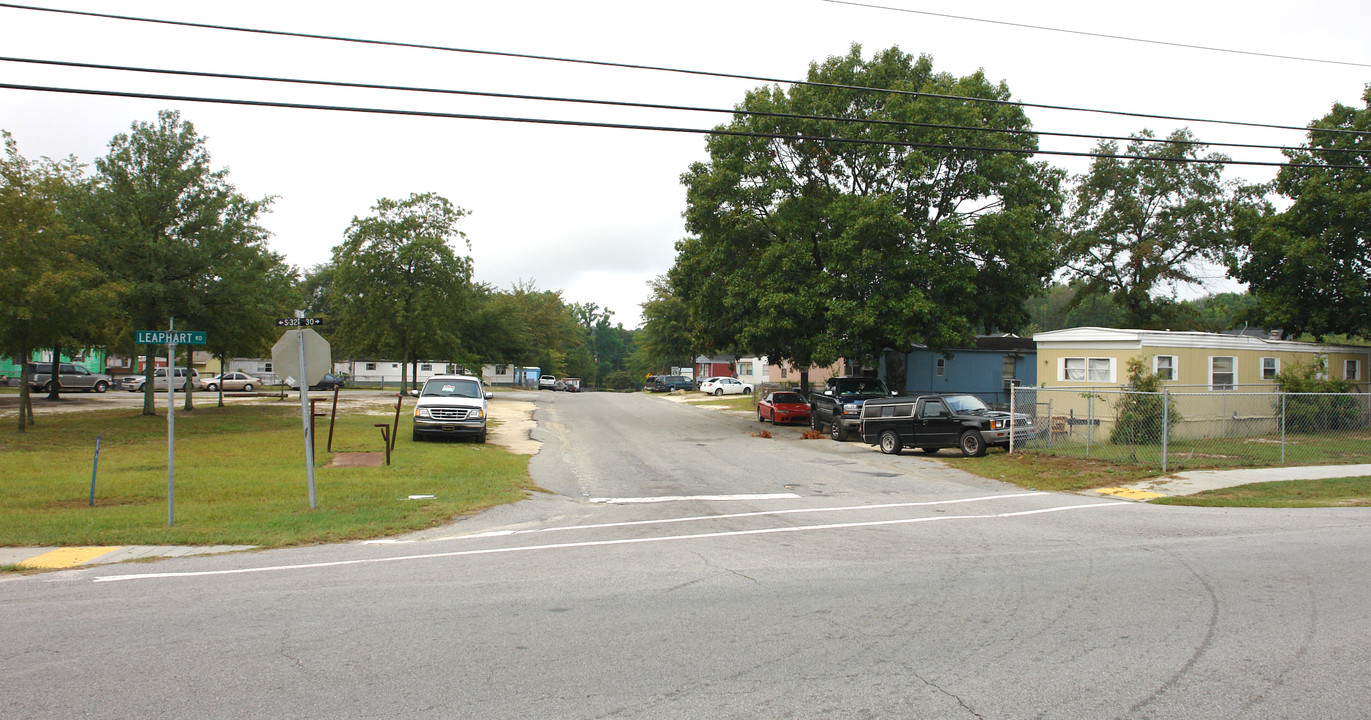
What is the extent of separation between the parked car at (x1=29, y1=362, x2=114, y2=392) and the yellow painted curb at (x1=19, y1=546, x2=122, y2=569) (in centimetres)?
4892

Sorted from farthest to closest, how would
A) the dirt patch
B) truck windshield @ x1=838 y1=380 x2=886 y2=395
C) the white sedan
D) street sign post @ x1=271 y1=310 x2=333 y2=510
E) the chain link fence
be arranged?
the white sedan → truck windshield @ x1=838 y1=380 x2=886 y2=395 → the dirt patch → the chain link fence → street sign post @ x1=271 y1=310 x2=333 y2=510

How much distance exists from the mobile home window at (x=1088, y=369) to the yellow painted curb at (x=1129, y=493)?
10.1 meters

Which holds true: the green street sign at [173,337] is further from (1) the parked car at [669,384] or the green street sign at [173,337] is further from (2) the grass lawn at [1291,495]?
(1) the parked car at [669,384]

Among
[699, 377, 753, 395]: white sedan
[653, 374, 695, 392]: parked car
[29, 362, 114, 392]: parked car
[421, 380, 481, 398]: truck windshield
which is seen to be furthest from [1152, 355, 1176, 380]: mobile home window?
[29, 362, 114, 392]: parked car

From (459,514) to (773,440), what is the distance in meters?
15.6

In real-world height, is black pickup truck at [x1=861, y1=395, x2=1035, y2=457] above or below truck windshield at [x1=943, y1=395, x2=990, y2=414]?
below

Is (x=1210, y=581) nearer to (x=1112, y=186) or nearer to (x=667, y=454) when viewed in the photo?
(x=667, y=454)

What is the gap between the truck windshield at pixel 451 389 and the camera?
22484 millimetres

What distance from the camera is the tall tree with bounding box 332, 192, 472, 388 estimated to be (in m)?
44.2

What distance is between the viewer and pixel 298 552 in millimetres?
8930

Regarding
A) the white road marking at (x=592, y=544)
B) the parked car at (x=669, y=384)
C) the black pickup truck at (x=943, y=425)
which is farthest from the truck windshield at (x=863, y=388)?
the parked car at (x=669, y=384)

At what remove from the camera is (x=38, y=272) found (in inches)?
856

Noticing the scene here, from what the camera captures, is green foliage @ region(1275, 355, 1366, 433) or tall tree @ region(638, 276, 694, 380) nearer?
green foliage @ region(1275, 355, 1366, 433)

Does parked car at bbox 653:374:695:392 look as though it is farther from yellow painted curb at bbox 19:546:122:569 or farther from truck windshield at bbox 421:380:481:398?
yellow painted curb at bbox 19:546:122:569
